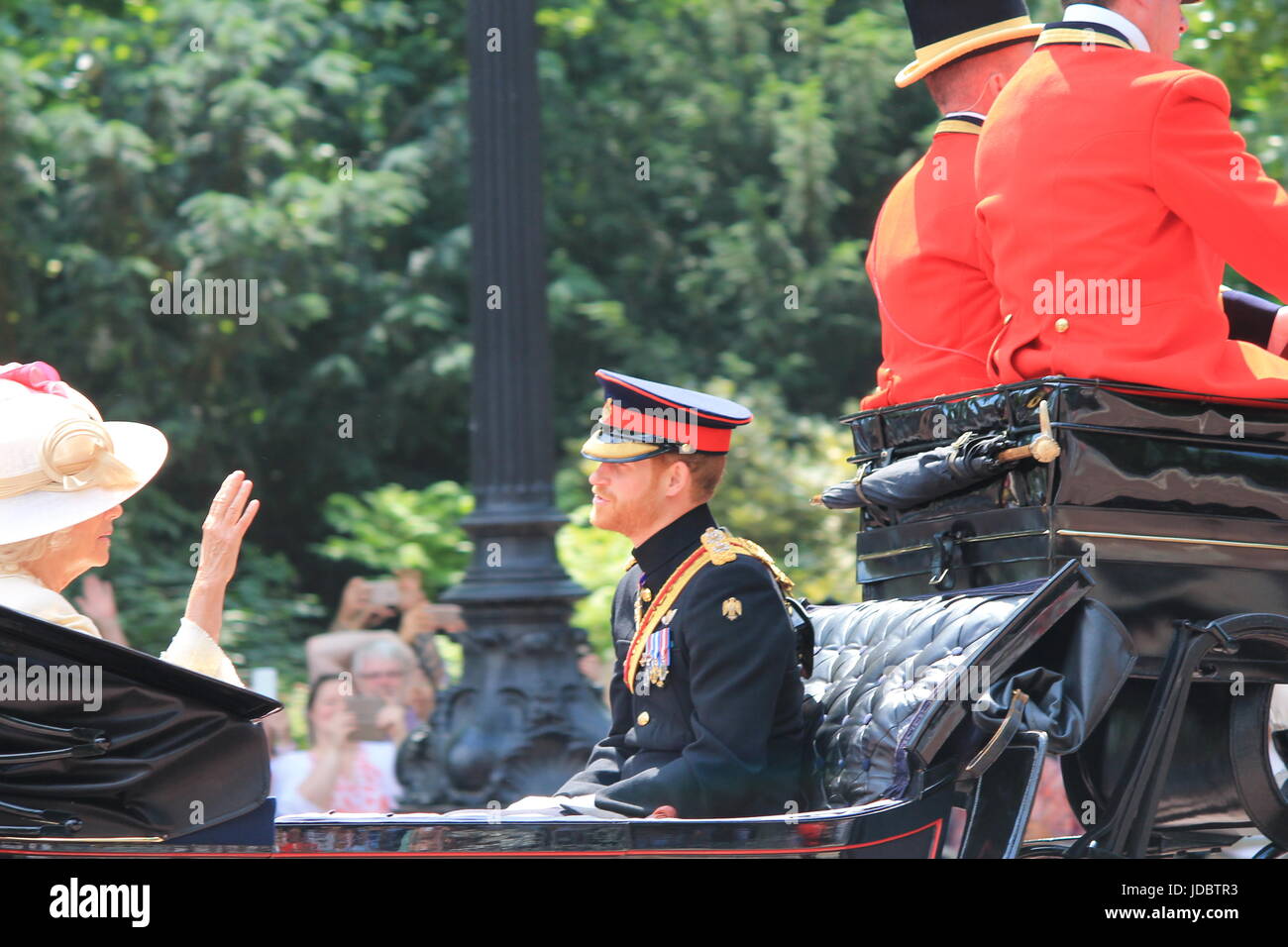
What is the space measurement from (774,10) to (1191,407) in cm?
916

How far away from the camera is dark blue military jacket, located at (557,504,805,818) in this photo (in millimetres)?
3533

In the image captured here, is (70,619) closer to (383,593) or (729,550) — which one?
(729,550)

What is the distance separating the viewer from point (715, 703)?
3549mm

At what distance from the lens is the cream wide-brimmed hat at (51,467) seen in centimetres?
336

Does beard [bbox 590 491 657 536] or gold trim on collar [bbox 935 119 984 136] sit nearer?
beard [bbox 590 491 657 536]

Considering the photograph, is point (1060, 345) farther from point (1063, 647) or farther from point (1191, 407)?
point (1063, 647)

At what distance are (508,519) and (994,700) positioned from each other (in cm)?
318

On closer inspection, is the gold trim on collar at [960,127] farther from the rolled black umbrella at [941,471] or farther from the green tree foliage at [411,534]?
the green tree foliage at [411,534]

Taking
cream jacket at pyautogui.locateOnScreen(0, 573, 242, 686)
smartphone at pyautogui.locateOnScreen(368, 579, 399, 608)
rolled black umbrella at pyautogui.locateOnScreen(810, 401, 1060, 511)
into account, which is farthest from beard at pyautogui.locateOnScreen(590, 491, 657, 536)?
smartphone at pyautogui.locateOnScreen(368, 579, 399, 608)

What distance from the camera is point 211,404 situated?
450 inches

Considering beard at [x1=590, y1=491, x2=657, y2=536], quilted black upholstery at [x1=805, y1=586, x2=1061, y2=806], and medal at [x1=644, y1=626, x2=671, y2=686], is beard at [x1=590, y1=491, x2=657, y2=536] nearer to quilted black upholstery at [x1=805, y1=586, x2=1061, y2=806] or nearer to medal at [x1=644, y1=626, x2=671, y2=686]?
medal at [x1=644, y1=626, x2=671, y2=686]

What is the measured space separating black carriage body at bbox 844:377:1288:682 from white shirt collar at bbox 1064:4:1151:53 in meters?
0.73

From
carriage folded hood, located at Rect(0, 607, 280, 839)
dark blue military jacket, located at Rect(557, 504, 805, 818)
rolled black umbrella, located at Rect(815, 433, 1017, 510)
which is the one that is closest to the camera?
carriage folded hood, located at Rect(0, 607, 280, 839)
